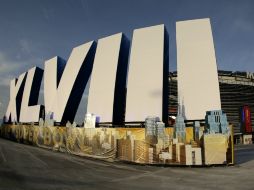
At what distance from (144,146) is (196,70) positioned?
7.57 metres

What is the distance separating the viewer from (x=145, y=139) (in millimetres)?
24750

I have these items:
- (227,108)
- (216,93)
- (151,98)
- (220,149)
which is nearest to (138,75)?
(151,98)

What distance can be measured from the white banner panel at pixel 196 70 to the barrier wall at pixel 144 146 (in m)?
2.31

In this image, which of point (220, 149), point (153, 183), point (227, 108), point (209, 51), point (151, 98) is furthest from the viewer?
point (227, 108)

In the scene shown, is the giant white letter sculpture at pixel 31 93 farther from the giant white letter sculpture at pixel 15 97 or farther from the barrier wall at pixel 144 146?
the barrier wall at pixel 144 146

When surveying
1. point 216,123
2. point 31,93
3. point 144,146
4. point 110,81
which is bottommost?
point 144,146

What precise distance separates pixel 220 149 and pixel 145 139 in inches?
235

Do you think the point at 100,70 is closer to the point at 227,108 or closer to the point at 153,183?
the point at 153,183

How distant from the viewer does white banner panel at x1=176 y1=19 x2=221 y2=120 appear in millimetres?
23828

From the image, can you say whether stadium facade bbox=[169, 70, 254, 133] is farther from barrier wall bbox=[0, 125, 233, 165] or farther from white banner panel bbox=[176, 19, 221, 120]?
white banner panel bbox=[176, 19, 221, 120]

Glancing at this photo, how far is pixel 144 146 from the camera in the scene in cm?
2459

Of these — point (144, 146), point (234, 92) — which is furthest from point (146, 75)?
point (234, 92)

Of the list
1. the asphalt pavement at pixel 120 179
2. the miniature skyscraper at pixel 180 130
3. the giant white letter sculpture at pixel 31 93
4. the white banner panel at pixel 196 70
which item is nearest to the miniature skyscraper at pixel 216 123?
the white banner panel at pixel 196 70

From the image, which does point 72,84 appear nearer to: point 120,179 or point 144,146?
point 144,146
